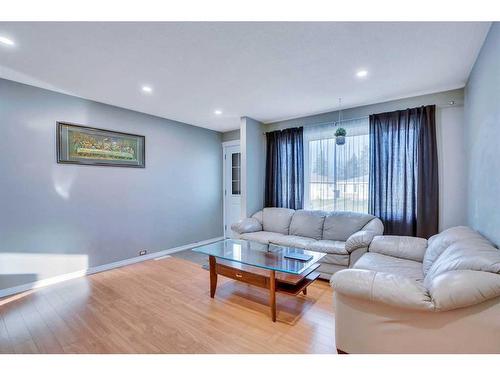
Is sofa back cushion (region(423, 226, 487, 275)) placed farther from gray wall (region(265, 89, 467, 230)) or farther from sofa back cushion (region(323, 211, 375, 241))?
sofa back cushion (region(323, 211, 375, 241))

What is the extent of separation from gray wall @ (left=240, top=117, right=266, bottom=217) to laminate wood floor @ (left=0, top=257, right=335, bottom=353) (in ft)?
5.62

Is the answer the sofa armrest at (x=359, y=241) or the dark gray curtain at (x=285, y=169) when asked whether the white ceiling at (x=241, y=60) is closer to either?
the dark gray curtain at (x=285, y=169)

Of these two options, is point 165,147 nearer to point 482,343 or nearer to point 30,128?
point 30,128

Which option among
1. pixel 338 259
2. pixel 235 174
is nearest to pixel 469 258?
pixel 338 259

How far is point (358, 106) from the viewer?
3.67 m

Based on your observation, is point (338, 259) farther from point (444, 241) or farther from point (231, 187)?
point (231, 187)

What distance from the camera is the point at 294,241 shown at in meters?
3.38

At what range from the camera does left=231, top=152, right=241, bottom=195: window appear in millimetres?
5281

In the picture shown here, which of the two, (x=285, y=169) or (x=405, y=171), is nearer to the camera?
(x=405, y=171)

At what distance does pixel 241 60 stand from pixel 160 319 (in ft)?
8.57

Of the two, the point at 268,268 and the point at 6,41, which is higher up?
the point at 6,41

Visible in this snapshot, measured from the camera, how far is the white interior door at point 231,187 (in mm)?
5297

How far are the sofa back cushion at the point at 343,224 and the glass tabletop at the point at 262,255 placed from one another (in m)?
0.85
